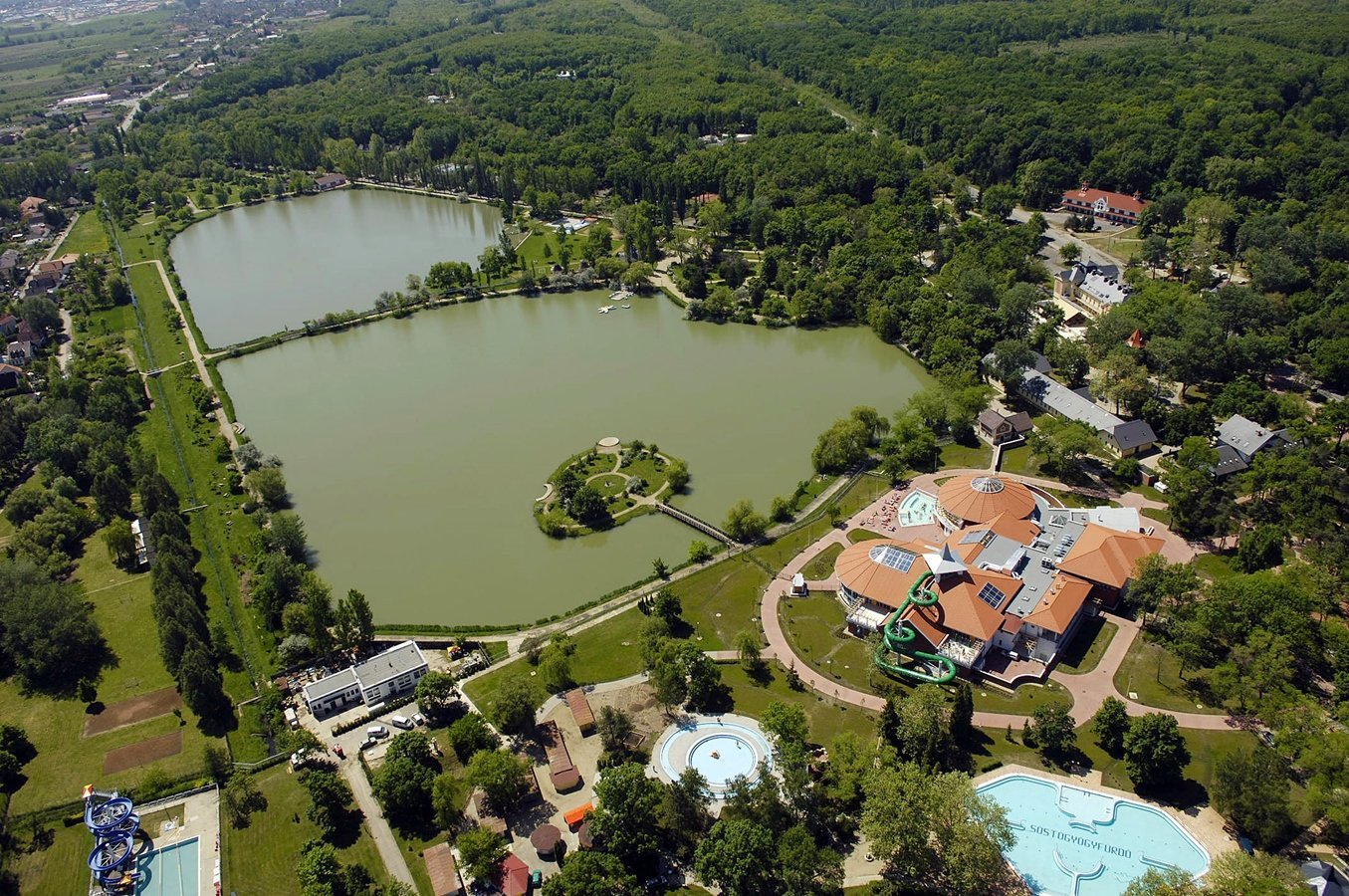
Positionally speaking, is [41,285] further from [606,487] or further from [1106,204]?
[1106,204]

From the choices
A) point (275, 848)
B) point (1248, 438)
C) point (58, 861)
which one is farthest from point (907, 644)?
point (58, 861)

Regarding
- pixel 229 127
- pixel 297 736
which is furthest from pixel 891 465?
pixel 229 127

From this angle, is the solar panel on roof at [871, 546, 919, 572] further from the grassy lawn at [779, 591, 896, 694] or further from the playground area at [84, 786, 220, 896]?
the playground area at [84, 786, 220, 896]

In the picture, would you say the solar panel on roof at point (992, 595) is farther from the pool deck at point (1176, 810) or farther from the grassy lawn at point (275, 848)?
the grassy lawn at point (275, 848)

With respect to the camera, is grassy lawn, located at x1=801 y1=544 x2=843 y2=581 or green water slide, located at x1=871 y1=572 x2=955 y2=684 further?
grassy lawn, located at x1=801 y1=544 x2=843 y2=581

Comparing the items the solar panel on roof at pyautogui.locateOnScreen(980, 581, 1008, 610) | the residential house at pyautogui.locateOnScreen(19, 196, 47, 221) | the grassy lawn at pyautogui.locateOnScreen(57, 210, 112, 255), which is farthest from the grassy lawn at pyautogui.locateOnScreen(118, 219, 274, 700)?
the residential house at pyautogui.locateOnScreen(19, 196, 47, 221)
